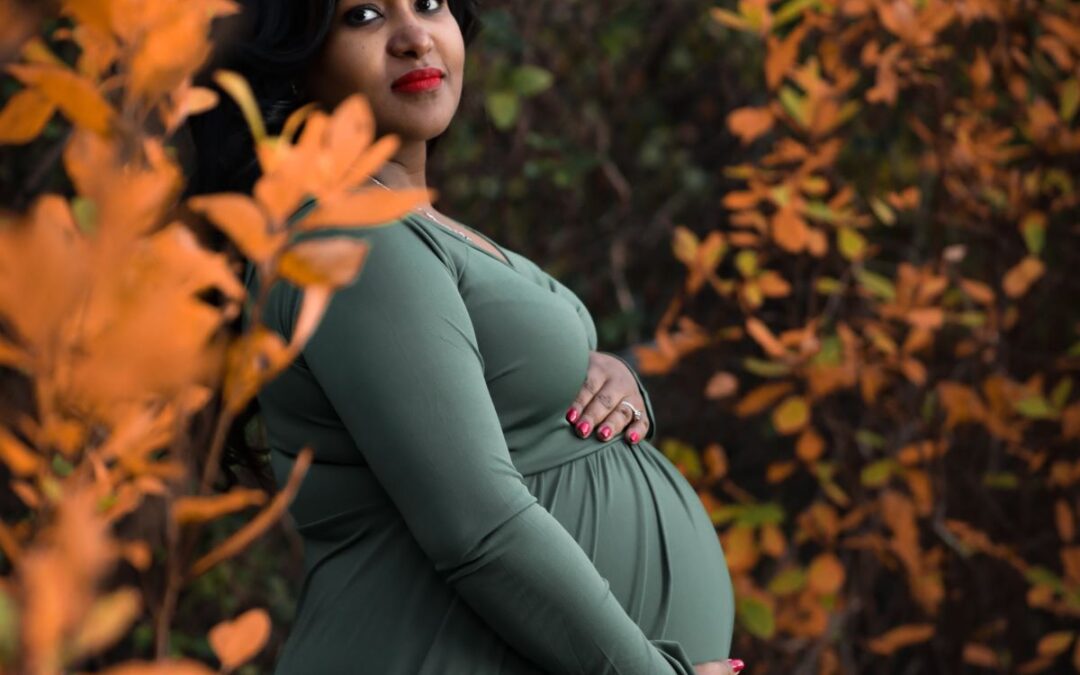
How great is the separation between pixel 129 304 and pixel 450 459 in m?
0.61

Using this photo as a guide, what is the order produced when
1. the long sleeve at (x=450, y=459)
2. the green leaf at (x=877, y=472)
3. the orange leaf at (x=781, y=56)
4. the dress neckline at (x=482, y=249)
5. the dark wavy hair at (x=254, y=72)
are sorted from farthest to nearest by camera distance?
the green leaf at (x=877, y=472)
the orange leaf at (x=781, y=56)
the dark wavy hair at (x=254, y=72)
the dress neckline at (x=482, y=249)
the long sleeve at (x=450, y=459)

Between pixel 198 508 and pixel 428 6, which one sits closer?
pixel 198 508

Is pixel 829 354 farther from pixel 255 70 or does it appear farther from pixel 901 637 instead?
pixel 255 70

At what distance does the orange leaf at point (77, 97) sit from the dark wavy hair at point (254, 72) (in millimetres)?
689

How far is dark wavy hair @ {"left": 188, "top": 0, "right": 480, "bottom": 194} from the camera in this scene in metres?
1.31

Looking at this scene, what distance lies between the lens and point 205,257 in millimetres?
509

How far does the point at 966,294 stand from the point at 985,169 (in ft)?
0.76

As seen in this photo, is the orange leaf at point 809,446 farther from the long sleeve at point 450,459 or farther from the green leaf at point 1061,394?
the long sleeve at point 450,459

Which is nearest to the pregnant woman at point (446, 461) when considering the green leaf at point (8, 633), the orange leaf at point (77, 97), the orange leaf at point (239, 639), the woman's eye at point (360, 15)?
the woman's eye at point (360, 15)

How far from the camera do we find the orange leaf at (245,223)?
0.50m

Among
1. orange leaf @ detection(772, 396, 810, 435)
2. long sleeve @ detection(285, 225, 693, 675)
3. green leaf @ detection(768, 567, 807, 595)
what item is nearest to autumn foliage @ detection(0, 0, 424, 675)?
long sleeve @ detection(285, 225, 693, 675)

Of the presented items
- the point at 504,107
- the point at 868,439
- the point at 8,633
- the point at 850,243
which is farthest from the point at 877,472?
the point at 8,633

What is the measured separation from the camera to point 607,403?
52.8 inches

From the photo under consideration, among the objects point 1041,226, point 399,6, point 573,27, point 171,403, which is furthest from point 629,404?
point 573,27
